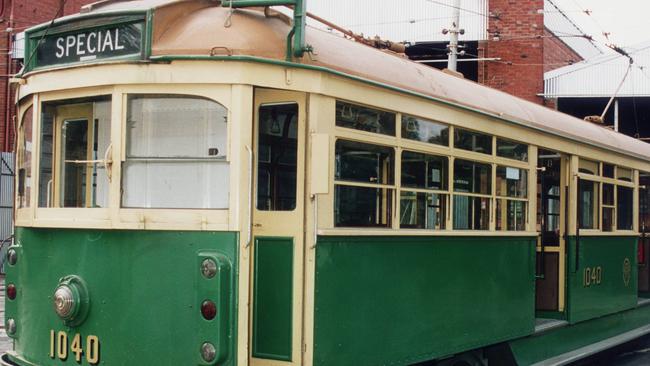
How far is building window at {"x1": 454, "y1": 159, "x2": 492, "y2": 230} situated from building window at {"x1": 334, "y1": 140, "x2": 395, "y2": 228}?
3.26 feet

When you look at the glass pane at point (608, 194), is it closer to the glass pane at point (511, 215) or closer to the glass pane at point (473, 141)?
the glass pane at point (511, 215)

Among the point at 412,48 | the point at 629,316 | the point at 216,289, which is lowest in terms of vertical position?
the point at 629,316

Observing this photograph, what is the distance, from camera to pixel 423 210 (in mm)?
6770

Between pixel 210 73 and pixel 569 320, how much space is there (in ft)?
18.1

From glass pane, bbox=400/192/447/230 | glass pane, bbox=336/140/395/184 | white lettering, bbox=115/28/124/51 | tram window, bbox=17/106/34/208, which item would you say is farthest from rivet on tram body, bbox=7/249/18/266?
glass pane, bbox=400/192/447/230

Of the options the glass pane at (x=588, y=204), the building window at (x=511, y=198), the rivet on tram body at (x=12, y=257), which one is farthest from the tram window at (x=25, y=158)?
the glass pane at (x=588, y=204)

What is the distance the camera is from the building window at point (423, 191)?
650 cm

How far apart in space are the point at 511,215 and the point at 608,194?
9.32 ft

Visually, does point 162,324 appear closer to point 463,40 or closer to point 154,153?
point 154,153

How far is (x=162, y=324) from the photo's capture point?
18.2ft

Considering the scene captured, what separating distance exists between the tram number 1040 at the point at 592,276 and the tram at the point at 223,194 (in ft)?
11.1

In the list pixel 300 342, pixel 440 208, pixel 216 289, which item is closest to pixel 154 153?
pixel 216 289

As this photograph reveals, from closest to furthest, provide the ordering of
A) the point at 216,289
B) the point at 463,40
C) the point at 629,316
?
the point at 216,289
the point at 629,316
the point at 463,40

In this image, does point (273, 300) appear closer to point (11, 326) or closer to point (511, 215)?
point (11, 326)
